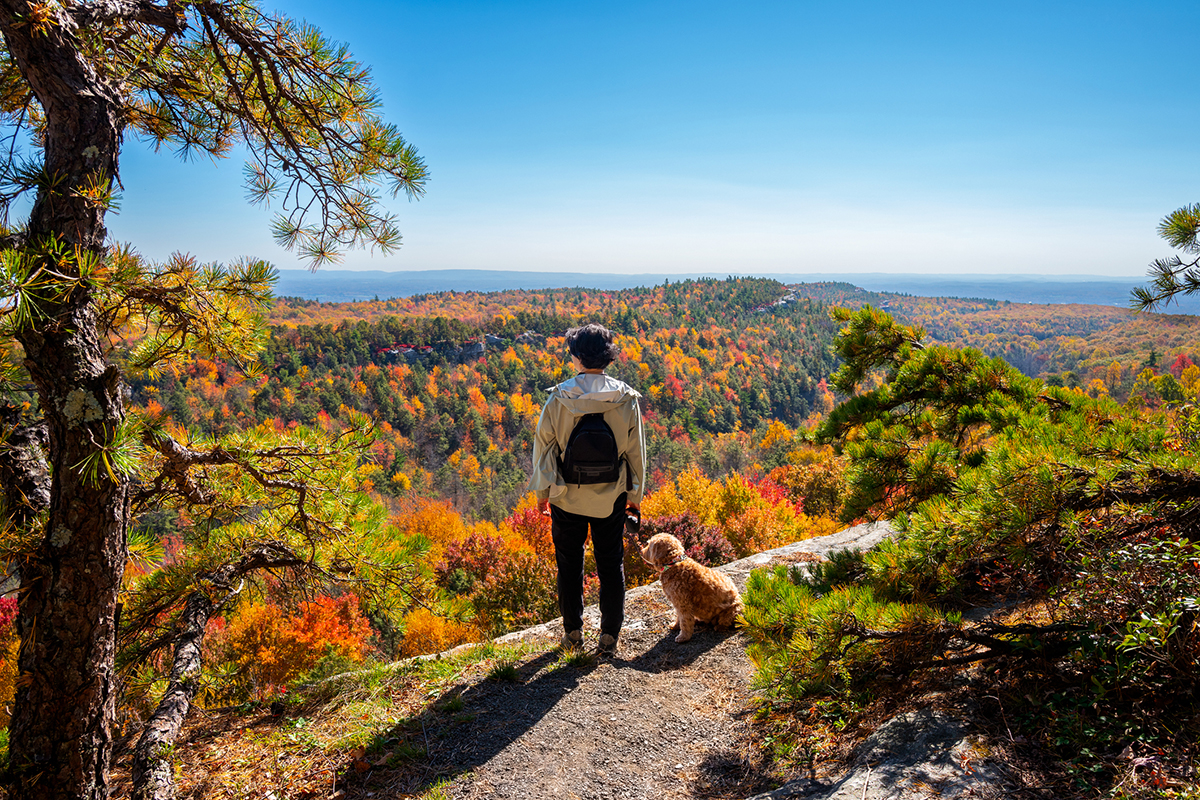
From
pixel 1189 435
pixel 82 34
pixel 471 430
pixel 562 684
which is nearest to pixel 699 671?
pixel 562 684

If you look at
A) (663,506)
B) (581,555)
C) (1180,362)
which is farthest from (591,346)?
Result: (1180,362)

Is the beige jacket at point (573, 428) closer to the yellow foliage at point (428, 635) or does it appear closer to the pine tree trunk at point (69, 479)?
the pine tree trunk at point (69, 479)

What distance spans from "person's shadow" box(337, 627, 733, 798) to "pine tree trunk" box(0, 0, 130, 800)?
1.05 metres

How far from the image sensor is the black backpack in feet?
10.6

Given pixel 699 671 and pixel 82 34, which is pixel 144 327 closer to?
pixel 82 34

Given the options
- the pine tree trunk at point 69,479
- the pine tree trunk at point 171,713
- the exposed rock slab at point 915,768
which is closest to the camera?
the exposed rock slab at point 915,768

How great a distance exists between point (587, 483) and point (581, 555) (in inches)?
21.6

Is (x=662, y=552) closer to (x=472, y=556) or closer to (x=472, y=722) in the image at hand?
(x=472, y=722)

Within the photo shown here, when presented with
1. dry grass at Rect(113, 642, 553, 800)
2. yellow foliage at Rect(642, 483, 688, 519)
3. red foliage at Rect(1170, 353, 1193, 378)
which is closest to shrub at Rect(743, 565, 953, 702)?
dry grass at Rect(113, 642, 553, 800)

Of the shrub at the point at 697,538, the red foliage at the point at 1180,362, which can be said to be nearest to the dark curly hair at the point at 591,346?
the shrub at the point at 697,538

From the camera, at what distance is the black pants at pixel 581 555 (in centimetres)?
346

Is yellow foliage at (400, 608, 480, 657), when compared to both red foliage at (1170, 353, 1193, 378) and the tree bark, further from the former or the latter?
red foliage at (1170, 353, 1193, 378)

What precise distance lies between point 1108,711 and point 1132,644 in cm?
35

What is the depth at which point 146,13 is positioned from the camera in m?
2.13
